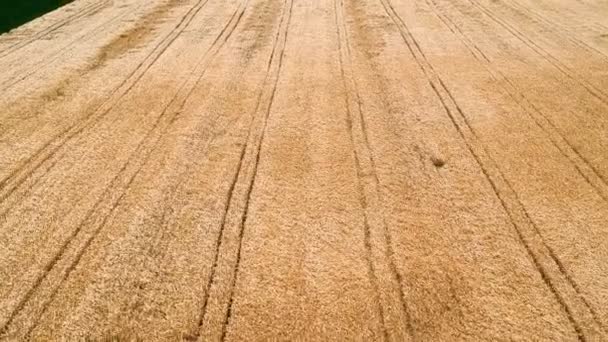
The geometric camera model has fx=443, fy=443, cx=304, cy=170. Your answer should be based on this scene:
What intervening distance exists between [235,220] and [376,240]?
1.44 meters

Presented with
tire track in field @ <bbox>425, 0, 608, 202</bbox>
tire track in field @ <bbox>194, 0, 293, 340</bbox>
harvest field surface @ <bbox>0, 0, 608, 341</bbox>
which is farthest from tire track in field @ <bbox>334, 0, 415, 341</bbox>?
tire track in field @ <bbox>425, 0, 608, 202</bbox>

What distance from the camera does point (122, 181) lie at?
16.9ft

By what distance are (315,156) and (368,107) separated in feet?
4.95

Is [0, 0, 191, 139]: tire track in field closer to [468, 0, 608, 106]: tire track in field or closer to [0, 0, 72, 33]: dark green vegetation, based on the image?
[0, 0, 72, 33]: dark green vegetation

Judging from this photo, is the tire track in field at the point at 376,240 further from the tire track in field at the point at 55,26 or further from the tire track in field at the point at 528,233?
the tire track in field at the point at 55,26

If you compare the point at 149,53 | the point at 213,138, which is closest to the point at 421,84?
the point at 213,138

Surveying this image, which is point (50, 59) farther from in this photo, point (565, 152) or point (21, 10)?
point (565, 152)

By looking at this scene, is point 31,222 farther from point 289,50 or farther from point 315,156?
point 289,50

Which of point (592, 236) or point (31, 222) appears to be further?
point (31, 222)

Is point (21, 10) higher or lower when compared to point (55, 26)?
higher

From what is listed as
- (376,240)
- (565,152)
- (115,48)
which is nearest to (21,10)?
(115,48)

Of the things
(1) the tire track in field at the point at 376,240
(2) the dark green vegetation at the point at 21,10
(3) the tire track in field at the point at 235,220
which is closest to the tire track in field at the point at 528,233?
(1) the tire track in field at the point at 376,240

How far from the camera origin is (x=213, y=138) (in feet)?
19.4

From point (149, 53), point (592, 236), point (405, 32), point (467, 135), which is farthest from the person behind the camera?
point (405, 32)
